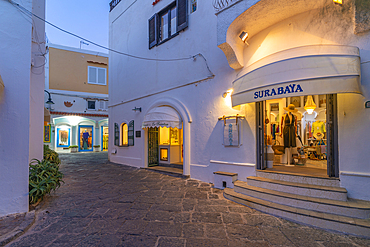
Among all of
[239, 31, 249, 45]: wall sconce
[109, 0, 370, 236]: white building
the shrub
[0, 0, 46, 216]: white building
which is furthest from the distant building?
[239, 31, 249, 45]: wall sconce

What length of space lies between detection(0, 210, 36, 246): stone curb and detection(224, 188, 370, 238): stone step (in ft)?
14.8

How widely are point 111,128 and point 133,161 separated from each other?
11.7 feet

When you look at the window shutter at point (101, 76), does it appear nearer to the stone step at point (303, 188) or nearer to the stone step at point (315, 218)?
the stone step at point (303, 188)

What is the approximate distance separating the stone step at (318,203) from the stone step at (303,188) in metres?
0.11

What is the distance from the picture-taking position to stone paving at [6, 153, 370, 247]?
130 inches

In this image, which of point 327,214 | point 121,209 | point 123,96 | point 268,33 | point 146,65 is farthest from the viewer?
point 123,96

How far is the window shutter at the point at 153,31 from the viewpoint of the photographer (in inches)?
383

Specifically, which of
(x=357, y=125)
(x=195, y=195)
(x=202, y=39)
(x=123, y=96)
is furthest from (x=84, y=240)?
(x=123, y=96)

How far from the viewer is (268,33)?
5.64 meters

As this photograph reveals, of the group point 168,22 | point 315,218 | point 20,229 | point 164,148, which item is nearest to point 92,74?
point 168,22

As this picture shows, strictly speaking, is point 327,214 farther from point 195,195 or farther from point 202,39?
point 202,39

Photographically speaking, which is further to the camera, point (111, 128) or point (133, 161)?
point (111, 128)

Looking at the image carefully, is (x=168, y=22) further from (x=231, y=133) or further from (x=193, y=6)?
(x=231, y=133)

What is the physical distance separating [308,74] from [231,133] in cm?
284
